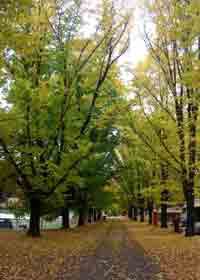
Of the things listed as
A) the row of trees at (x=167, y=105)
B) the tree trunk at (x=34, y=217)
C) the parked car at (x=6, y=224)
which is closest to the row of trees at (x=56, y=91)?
the tree trunk at (x=34, y=217)

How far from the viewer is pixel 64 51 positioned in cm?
1886

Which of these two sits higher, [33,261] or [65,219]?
[65,219]

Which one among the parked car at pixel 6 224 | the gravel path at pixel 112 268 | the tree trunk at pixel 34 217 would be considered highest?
the tree trunk at pixel 34 217

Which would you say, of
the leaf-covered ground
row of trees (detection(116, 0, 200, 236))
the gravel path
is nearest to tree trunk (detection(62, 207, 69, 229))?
row of trees (detection(116, 0, 200, 236))

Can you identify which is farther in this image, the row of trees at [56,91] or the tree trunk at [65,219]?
the tree trunk at [65,219]

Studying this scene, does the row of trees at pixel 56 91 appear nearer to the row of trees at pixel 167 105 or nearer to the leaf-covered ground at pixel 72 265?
the row of trees at pixel 167 105

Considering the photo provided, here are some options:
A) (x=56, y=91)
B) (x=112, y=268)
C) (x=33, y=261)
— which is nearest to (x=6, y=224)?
(x=56, y=91)

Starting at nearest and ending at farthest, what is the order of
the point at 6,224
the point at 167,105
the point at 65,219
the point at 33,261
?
the point at 33,261, the point at 167,105, the point at 65,219, the point at 6,224

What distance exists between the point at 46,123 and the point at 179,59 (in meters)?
6.94

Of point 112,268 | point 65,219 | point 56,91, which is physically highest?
point 56,91

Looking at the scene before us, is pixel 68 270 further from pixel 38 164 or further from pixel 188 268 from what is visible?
pixel 38 164

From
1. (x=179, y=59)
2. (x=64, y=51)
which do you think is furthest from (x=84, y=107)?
(x=179, y=59)

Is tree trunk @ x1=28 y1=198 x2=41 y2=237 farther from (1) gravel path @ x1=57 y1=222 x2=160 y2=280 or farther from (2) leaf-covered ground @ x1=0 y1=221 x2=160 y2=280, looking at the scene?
(1) gravel path @ x1=57 y1=222 x2=160 y2=280

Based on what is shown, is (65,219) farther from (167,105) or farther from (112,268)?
(112,268)
